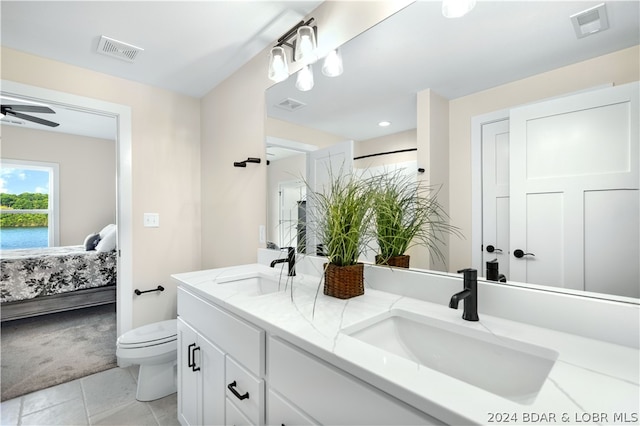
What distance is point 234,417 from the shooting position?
1049mm

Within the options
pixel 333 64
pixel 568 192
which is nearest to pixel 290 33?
pixel 333 64

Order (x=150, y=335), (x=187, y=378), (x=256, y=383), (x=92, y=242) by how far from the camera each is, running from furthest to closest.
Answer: (x=92, y=242)
(x=150, y=335)
(x=187, y=378)
(x=256, y=383)

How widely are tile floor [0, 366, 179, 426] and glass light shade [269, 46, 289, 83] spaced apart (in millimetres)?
2119

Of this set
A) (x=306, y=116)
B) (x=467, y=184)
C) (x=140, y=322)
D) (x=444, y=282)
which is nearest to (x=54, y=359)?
(x=140, y=322)

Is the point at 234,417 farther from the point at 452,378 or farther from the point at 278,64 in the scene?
the point at 278,64

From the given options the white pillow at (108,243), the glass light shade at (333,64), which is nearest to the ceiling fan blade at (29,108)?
the white pillow at (108,243)

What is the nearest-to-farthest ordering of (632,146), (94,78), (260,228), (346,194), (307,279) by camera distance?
(632,146)
(346,194)
(307,279)
(260,228)
(94,78)

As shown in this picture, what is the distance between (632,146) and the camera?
0.72 m

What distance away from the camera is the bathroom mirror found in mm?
830

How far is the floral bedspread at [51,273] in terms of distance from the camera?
10.0 feet

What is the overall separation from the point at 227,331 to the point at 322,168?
90 cm

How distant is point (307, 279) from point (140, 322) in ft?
5.83

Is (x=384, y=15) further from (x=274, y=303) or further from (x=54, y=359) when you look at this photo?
(x=54, y=359)

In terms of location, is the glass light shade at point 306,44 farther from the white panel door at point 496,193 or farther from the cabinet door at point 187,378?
the cabinet door at point 187,378
